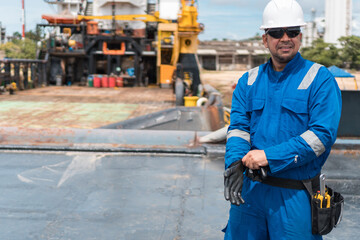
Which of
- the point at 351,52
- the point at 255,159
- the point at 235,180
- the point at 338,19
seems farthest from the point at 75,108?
the point at 338,19

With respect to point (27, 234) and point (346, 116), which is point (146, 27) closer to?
point (346, 116)

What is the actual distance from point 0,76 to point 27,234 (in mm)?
13851

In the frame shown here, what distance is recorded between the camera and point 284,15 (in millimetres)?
2436

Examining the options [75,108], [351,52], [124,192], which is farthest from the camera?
[351,52]

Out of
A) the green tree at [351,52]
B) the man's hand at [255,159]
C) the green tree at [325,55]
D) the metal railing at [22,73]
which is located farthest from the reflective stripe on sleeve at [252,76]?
the green tree at [325,55]

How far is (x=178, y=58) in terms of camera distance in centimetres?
1747

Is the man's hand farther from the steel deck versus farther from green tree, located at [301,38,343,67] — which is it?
green tree, located at [301,38,343,67]

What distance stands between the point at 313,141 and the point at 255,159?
0.30 m

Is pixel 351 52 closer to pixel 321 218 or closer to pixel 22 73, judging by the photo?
pixel 22 73

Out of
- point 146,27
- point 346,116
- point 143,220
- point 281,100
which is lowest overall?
point 143,220

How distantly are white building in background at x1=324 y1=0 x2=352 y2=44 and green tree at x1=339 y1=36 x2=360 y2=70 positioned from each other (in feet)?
20.6

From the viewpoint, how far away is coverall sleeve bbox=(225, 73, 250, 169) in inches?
96.9

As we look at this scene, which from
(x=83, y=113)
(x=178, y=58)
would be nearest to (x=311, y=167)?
(x=83, y=113)

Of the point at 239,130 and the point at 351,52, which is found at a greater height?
the point at 351,52
